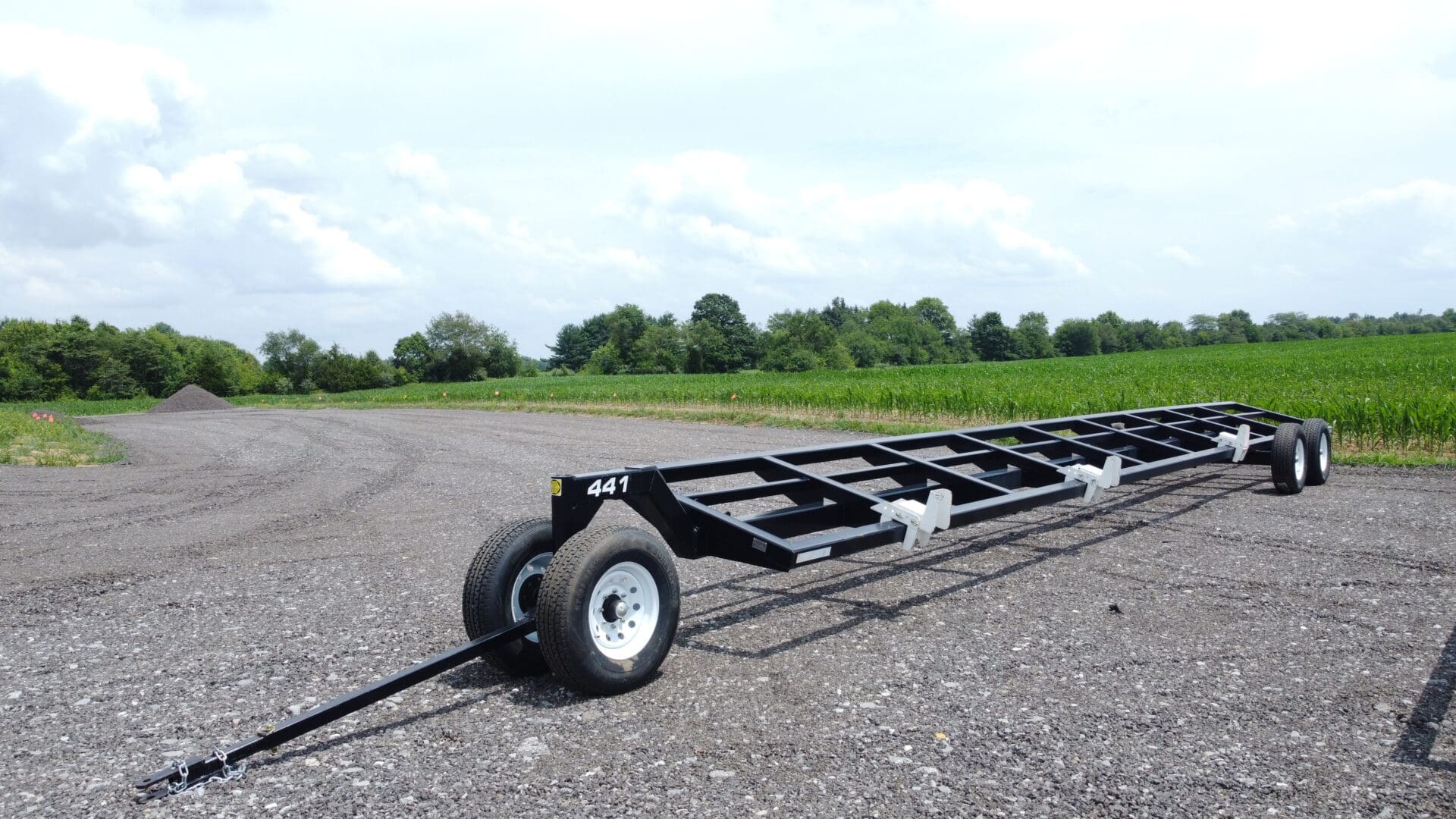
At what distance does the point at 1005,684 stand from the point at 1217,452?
221 inches

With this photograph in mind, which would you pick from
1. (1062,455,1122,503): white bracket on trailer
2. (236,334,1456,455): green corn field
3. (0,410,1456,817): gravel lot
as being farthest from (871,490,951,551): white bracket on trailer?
(236,334,1456,455): green corn field

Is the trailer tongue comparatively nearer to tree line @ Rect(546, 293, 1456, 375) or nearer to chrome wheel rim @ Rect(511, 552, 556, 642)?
chrome wheel rim @ Rect(511, 552, 556, 642)

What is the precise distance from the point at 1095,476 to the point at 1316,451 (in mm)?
4949

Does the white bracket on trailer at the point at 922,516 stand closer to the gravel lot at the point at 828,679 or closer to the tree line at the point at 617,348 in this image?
the gravel lot at the point at 828,679

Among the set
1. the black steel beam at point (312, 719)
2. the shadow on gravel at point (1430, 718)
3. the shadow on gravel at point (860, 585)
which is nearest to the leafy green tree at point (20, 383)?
the shadow on gravel at point (860, 585)

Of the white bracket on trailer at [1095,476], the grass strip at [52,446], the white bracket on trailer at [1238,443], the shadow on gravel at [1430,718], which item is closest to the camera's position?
the shadow on gravel at [1430,718]

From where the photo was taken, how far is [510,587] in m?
4.25

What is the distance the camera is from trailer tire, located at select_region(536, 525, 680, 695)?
3871 mm

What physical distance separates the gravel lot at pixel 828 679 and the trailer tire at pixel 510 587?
0.14 metres

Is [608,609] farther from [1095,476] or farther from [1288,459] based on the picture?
[1288,459]

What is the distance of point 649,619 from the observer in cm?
430

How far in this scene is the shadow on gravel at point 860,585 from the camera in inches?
198

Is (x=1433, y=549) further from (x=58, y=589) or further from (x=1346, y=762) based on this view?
(x=58, y=589)

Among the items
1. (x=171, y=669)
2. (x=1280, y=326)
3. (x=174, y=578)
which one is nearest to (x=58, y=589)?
(x=174, y=578)
